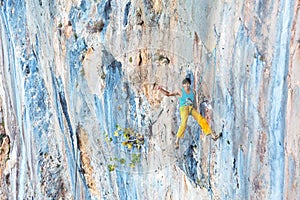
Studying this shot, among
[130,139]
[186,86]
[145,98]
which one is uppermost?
[186,86]

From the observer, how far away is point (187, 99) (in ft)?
12.8

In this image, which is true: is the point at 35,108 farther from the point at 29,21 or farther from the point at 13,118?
the point at 29,21

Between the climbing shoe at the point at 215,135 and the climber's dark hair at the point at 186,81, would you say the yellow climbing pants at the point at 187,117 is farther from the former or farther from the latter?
the climber's dark hair at the point at 186,81

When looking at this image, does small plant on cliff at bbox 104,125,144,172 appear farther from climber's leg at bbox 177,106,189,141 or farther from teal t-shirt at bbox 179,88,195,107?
teal t-shirt at bbox 179,88,195,107

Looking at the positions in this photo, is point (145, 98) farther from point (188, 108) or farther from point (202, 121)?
point (202, 121)

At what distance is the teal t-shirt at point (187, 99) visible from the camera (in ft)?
12.7

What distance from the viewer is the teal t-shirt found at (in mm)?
3856

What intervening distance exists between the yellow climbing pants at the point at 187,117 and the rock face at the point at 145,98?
7 cm

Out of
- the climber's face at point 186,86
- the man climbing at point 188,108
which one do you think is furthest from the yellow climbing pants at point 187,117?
the climber's face at point 186,86

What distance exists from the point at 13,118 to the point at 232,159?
3.18 m

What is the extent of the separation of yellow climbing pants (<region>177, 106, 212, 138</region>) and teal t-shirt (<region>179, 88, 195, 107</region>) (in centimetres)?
4

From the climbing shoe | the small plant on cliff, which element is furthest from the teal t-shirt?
the small plant on cliff

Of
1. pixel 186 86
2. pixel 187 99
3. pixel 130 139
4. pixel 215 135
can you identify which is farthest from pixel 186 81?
pixel 130 139

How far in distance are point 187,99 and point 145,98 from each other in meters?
0.55
